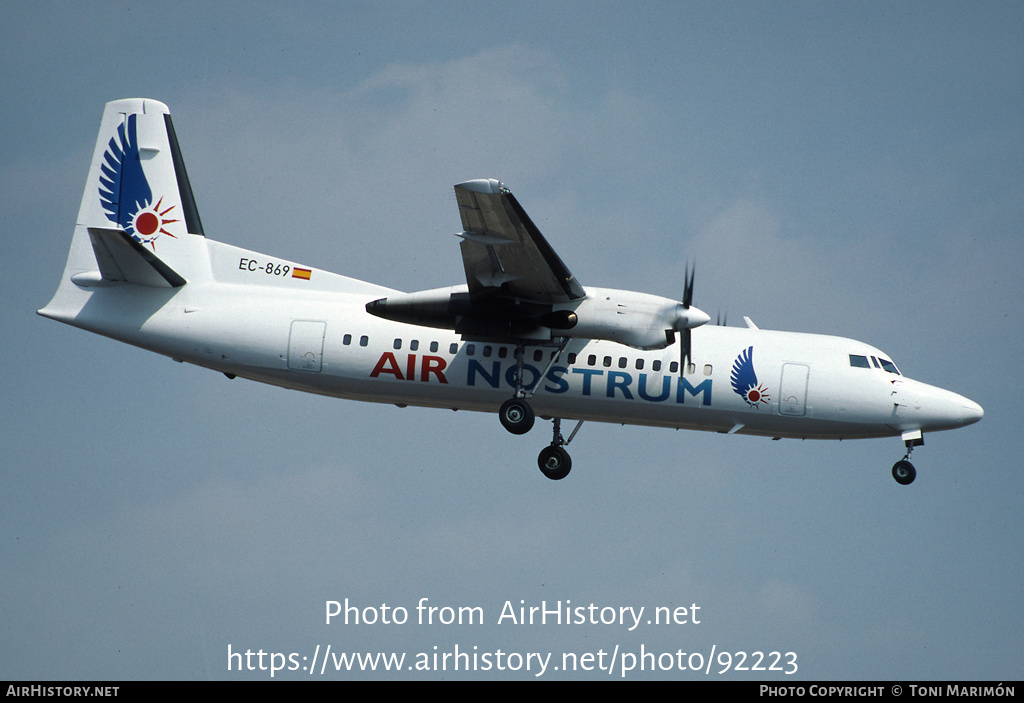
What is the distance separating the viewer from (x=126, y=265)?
81.4ft

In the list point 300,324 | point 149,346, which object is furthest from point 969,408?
point 149,346

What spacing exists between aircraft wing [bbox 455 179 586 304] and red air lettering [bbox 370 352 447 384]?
1.87 meters

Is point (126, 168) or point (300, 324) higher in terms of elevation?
point (126, 168)

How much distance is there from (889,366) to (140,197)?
56.2 ft

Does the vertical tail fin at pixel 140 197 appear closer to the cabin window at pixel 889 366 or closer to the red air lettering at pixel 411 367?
the red air lettering at pixel 411 367

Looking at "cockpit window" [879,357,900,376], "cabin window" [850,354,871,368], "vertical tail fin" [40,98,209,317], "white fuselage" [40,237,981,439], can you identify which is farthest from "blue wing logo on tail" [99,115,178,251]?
"cockpit window" [879,357,900,376]

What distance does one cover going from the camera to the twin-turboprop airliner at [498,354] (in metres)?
23.8

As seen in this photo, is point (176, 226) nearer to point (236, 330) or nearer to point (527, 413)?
point (236, 330)

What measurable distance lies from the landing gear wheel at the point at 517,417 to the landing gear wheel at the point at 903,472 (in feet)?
25.5

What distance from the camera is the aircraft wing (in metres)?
20.9

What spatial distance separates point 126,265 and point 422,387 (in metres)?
6.68

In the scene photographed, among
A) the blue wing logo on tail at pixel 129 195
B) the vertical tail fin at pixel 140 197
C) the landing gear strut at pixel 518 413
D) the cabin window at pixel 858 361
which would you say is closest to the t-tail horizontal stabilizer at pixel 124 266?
the vertical tail fin at pixel 140 197

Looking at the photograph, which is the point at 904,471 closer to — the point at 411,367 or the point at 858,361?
the point at 858,361

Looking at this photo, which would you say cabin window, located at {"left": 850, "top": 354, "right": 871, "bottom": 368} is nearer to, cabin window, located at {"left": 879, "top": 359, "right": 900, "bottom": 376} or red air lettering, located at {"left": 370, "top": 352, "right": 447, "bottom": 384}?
cabin window, located at {"left": 879, "top": 359, "right": 900, "bottom": 376}
